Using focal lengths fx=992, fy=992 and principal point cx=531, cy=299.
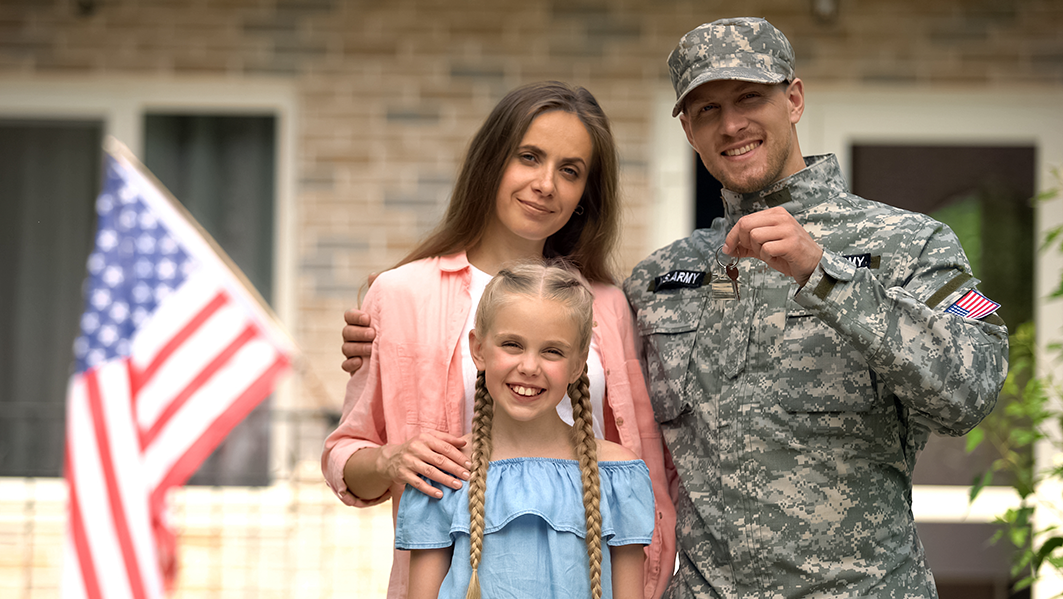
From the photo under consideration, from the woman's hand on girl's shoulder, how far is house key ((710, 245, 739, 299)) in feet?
1.42

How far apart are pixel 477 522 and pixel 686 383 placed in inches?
24.6

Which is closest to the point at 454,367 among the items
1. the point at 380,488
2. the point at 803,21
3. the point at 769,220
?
the point at 380,488

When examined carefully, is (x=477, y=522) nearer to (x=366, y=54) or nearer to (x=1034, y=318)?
(x=366, y=54)

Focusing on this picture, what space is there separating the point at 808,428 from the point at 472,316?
84 centimetres

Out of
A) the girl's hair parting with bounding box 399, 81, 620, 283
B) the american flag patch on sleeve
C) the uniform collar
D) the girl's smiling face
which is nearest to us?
the american flag patch on sleeve

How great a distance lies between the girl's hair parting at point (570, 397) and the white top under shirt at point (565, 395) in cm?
11

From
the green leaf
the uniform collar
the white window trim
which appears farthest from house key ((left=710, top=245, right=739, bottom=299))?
the white window trim

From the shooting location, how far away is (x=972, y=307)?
2.00m

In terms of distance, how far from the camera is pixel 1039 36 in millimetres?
5578

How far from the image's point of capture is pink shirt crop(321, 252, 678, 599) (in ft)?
7.88

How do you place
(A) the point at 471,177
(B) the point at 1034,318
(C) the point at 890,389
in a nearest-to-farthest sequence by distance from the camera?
(C) the point at 890,389
(A) the point at 471,177
(B) the point at 1034,318

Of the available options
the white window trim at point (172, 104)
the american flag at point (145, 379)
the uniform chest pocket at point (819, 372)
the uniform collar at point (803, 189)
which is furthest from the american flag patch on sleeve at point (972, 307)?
the white window trim at point (172, 104)

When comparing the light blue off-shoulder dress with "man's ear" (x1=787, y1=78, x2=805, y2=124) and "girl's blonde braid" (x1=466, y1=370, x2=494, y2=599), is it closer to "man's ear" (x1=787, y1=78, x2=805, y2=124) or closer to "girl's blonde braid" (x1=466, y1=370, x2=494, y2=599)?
"girl's blonde braid" (x1=466, y1=370, x2=494, y2=599)

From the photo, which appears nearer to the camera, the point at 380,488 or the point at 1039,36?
the point at 380,488
